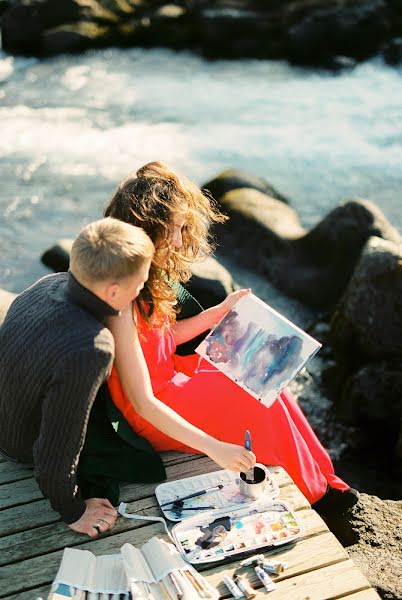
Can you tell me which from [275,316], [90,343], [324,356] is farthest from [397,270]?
[90,343]

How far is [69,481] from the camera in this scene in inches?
123

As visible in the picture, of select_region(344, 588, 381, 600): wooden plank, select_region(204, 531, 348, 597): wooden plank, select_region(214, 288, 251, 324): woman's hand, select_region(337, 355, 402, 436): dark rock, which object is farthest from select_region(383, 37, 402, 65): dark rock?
select_region(344, 588, 381, 600): wooden plank

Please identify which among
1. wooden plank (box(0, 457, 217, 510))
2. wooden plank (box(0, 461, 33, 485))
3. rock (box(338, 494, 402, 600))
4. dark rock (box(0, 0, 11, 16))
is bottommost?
dark rock (box(0, 0, 11, 16))

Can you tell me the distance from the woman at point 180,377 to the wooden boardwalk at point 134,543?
0.17 meters

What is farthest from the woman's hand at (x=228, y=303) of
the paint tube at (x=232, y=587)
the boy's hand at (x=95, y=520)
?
the paint tube at (x=232, y=587)

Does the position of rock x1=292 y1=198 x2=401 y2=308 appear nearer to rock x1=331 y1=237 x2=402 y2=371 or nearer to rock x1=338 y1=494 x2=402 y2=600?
rock x1=331 y1=237 x2=402 y2=371

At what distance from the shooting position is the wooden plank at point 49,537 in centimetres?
324

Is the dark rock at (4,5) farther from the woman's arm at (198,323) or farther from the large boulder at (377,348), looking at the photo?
the woman's arm at (198,323)

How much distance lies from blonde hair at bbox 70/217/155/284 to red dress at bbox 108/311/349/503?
27.8 inches

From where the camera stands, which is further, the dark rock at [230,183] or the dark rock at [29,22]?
the dark rock at [29,22]

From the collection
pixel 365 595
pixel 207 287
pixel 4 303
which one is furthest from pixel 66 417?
pixel 207 287

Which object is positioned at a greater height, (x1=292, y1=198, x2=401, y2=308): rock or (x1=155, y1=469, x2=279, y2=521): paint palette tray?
(x1=155, y1=469, x2=279, y2=521): paint palette tray

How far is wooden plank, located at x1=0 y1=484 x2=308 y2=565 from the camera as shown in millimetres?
3240

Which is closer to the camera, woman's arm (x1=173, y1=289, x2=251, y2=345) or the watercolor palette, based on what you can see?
the watercolor palette
